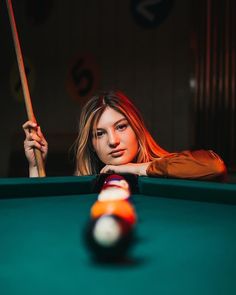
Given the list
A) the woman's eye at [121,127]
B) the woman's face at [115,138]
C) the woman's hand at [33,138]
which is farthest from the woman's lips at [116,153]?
the woman's hand at [33,138]

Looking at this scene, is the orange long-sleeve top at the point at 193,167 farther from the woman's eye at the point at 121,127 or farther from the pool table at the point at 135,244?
the woman's eye at the point at 121,127

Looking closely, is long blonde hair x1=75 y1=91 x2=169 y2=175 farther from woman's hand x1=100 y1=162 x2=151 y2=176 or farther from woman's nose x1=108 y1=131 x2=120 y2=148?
woman's hand x1=100 y1=162 x2=151 y2=176

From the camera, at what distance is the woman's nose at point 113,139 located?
7.07 feet

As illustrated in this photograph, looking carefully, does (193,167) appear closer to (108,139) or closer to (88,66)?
(108,139)

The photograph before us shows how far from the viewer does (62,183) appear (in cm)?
147

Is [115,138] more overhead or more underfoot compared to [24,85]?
more underfoot

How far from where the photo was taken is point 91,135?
224 cm

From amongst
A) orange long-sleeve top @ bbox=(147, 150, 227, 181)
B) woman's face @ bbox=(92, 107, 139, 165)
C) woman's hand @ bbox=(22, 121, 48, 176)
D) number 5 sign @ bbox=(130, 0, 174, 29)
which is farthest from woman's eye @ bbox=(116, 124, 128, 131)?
number 5 sign @ bbox=(130, 0, 174, 29)

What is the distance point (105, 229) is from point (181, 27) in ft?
10.1

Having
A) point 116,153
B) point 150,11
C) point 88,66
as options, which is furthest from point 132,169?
point 88,66

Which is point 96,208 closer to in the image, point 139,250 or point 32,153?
point 139,250

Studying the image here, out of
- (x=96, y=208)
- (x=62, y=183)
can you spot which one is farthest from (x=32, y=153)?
(x=96, y=208)

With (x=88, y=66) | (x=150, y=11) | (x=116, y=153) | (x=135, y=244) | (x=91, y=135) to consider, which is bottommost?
(x=135, y=244)

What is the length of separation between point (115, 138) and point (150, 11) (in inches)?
71.9
